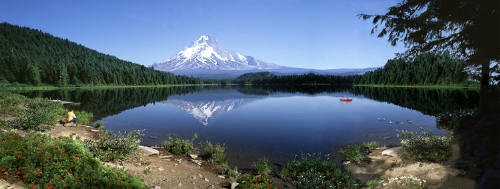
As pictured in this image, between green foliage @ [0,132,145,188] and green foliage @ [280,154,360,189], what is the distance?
5.62 metres

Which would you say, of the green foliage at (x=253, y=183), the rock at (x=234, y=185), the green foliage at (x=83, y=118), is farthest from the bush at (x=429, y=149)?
the green foliage at (x=83, y=118)

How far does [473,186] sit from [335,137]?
412 inches

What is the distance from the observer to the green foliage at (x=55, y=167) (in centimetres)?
641

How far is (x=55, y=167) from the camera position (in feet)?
22.6

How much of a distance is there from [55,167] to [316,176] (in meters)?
8.88

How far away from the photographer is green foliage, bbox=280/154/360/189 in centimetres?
815

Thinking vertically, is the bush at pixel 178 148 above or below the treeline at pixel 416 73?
below

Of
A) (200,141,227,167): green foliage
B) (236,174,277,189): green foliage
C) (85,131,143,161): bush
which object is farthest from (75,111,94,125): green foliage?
(236,174,277,189): green foliage

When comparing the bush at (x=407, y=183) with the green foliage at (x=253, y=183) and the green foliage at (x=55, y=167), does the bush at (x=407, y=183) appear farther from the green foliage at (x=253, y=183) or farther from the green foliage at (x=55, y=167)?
the green foliage at (x=55, y=167)

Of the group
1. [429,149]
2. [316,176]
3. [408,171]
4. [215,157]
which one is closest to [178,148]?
[215,157]

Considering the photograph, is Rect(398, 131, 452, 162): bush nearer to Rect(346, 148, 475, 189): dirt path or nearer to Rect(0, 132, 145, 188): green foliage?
Answer: Rect(346, 148, 475, 189): dirt path

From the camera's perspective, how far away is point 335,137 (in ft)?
55.2

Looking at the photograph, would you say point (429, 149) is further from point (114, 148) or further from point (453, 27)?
point (114, 148)

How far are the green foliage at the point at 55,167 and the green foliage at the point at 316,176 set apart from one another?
5.62 meters
